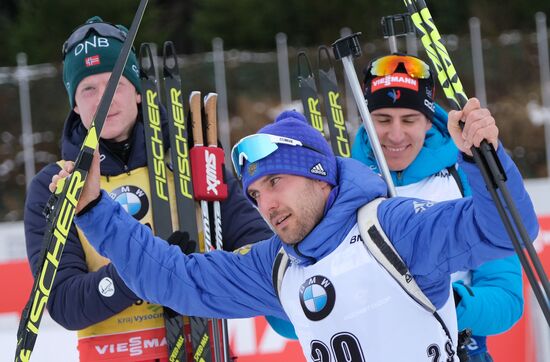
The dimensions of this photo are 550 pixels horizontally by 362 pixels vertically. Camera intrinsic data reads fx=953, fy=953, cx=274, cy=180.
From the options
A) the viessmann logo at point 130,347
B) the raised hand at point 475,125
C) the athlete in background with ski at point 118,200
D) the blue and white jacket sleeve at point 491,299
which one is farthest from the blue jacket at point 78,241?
the raised hand at point 475,125

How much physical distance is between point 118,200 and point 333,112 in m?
1.36

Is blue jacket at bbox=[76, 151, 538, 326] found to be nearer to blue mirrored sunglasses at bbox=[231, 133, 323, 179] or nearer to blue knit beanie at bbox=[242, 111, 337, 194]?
blue knit beanie at bbox=[242, 111, 337, 194]

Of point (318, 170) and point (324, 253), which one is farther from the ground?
point (318, 170)

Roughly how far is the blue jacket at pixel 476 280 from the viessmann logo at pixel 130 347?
3.18 feet

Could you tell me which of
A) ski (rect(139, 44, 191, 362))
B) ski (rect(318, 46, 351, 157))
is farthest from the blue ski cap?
ski (rect(318, 46, 351, 157))

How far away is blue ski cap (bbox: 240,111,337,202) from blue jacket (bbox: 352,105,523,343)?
1.92 ft

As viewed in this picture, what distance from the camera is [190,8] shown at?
2366 cm

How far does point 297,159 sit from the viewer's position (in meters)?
2.58

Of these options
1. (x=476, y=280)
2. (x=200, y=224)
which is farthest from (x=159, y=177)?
(x=476, y=280)

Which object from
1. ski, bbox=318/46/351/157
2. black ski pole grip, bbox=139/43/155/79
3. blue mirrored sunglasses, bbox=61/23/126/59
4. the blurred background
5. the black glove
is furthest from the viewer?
the blurred background

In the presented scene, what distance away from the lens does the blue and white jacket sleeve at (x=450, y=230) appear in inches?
83.1

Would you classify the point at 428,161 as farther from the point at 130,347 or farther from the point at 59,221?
the point at 59,221

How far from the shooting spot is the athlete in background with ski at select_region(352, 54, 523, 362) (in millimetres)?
2918

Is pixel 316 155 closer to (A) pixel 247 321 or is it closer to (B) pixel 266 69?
(A) pixel 247 321
